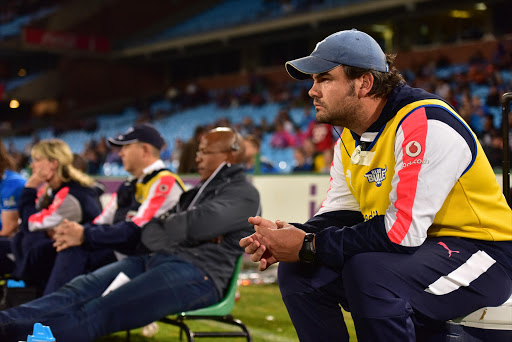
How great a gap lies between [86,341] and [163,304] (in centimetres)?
43

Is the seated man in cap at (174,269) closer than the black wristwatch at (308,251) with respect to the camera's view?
No

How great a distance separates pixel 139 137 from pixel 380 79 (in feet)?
7.61

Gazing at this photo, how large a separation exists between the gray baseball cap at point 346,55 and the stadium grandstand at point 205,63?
6159 millimetres

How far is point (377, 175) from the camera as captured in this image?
248cm

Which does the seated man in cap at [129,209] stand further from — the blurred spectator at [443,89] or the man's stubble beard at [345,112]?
the blurred spectator at [443,89]

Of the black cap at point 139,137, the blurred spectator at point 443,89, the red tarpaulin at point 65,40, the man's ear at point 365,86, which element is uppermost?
the red tarpaulin at point 65,40

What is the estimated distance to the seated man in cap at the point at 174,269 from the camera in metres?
3.46

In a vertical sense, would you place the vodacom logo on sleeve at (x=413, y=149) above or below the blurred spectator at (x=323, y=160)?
above

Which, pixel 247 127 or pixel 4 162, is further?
pixel 247 127

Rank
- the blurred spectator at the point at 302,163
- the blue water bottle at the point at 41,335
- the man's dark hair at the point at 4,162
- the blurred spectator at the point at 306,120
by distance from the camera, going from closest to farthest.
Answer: the blue water bottle at the point at 41,335
the man's dark hair at the point at 4,162
the blurred spectator at the point at 302,163
the blurred spectator at the point at 306,120

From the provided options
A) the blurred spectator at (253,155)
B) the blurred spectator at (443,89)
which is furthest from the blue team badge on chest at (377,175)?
the blurred spectator at (443,89)

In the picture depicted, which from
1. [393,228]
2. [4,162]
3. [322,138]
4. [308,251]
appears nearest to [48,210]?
[4,162]

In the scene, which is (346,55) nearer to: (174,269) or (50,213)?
(174,269)

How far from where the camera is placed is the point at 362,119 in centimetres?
255
